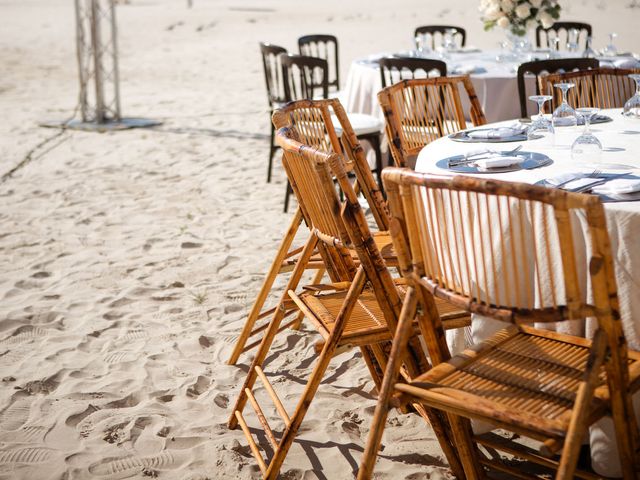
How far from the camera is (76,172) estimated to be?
694cm

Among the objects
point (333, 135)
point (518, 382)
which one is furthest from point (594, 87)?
point (518, 382)

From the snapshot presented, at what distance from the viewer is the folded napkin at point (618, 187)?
2.23 meters

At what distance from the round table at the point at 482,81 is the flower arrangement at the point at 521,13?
26 centimetres

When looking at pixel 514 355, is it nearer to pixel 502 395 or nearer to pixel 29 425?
pixel 502 395

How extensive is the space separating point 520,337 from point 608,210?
44cm

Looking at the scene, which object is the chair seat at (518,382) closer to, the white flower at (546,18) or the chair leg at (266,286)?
the chair leg at (266,286)

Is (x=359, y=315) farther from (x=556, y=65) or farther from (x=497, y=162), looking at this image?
(x=556, y=65)

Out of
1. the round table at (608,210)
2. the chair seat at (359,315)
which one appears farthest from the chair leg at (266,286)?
the round table at (608,210)

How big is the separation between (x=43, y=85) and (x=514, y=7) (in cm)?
896

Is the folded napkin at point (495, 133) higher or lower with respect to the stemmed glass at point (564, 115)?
lower

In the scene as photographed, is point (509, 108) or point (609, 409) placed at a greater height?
point (509, 108)

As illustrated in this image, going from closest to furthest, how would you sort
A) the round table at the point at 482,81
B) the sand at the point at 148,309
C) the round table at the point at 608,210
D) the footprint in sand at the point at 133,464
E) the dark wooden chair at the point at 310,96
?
the round table at the point at 608,210, the footprint in sand at the point at 133,464, the sand at the point at 148,309, the dark wooden chair at the point at 310,96, the round table at the point at 482,81

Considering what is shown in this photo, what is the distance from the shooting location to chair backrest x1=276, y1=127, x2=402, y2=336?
217 cm

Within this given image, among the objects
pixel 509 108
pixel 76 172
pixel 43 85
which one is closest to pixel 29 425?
pixel 509 108
